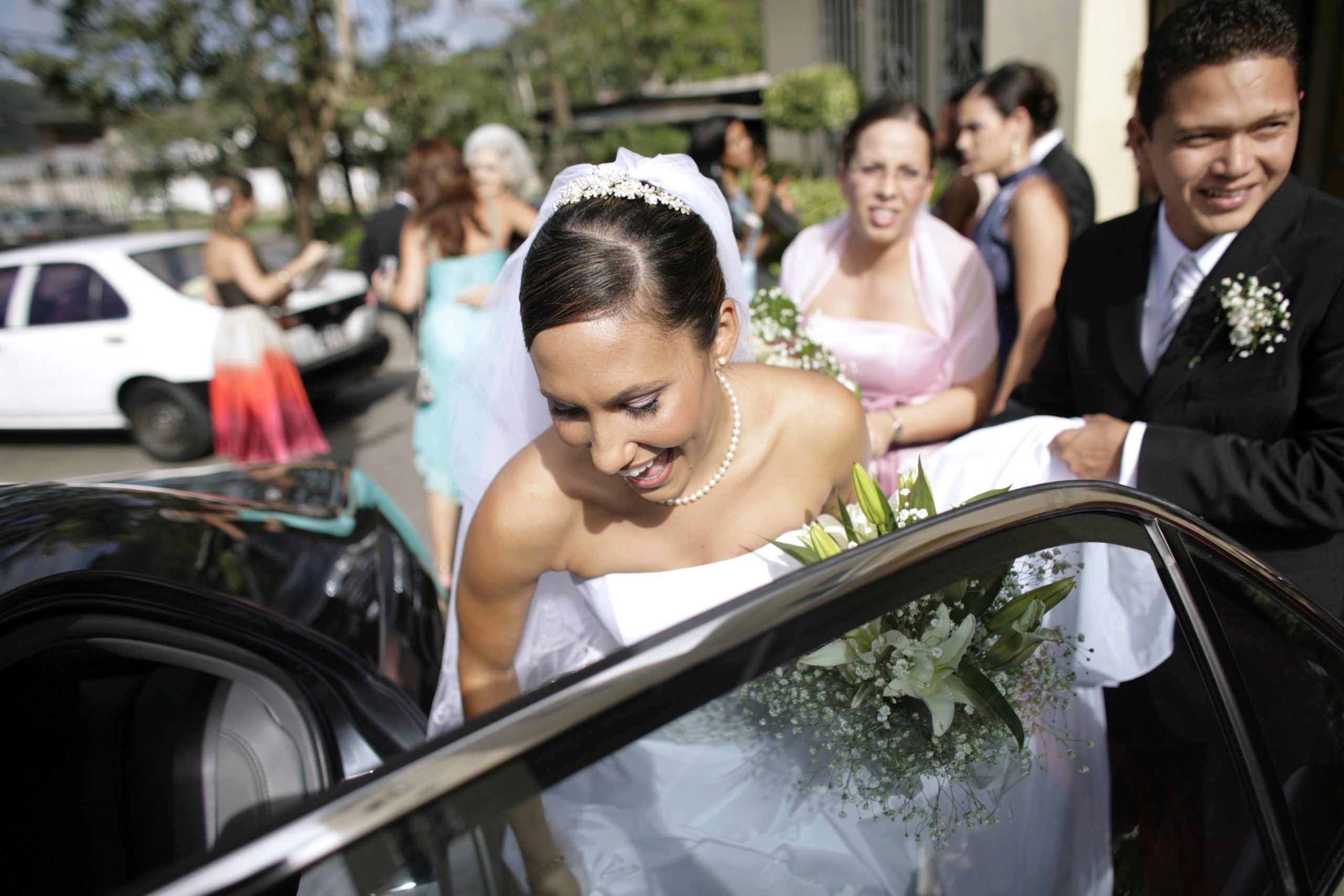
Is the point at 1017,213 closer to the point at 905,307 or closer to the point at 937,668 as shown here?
the point at 905,307

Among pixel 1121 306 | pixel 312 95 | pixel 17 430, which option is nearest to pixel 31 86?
pixel 312 95

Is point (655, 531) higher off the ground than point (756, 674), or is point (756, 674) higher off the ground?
point (756, 674)

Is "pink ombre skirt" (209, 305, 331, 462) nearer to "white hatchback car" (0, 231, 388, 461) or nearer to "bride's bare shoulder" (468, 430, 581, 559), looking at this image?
"white hatchback car" (0, 231, 388, 461)

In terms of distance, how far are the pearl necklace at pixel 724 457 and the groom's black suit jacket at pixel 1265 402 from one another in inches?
33.9

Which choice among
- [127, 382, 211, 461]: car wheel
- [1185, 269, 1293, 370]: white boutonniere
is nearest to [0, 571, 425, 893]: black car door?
[1185, 269, 1293, 370]: white boutonniere

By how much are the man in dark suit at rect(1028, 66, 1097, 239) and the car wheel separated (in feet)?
19.4

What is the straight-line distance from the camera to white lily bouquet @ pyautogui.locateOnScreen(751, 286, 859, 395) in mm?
2480

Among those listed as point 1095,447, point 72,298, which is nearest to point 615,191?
point 1095,447

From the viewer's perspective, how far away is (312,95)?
17.8 metres

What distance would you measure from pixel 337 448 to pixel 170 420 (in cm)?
125

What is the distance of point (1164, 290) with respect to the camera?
1916mm

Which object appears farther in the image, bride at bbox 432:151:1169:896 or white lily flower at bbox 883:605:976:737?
white lily flower at bbox 883:605:976:737

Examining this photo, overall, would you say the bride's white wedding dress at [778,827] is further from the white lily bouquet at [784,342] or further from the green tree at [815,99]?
the green tree at [815,99]

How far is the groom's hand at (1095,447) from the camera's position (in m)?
1.85
